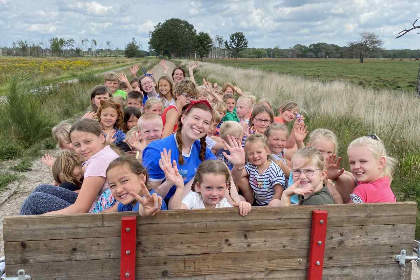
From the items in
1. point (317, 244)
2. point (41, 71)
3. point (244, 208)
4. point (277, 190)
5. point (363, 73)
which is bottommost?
point (277, 190)

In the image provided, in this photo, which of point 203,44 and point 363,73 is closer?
point 363,73

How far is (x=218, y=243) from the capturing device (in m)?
2.16

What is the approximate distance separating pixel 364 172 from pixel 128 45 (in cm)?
11563

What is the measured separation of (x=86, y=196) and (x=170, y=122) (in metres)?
2.14

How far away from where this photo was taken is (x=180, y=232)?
82.9 inches

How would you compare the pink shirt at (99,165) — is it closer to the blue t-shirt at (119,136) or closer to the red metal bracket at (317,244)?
the red metal bracket at (317,244)

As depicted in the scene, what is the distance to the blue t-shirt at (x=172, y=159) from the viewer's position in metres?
2.99

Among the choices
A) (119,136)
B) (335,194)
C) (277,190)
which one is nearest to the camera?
(335,194)

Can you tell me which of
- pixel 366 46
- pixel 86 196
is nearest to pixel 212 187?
pixel 86 196

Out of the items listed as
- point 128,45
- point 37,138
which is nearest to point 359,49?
point 128,45

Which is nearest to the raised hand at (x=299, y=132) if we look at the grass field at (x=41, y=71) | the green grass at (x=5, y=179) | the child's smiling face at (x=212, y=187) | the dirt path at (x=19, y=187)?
the child's smiling face at (x=212, y=187)

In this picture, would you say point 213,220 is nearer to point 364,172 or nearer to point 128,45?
point 364,172

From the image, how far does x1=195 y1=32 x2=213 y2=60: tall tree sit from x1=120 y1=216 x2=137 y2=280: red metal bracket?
337 ft

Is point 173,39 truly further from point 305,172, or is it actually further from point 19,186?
point 305,172
